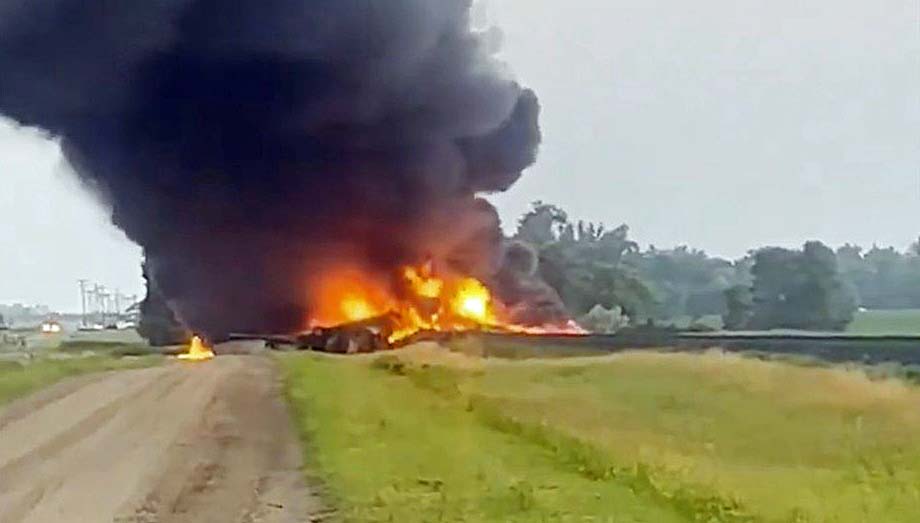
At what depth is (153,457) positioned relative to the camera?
17000mm

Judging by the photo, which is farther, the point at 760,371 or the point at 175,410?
the point at 760,371

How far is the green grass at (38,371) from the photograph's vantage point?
31.8 m

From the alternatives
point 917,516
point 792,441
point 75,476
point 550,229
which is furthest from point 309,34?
point 550,229

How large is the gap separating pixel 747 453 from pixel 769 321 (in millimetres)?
59287

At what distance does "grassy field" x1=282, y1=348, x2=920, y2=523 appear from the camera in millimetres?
12594

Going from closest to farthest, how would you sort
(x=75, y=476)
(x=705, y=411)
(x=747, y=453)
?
(x=75, y=476)
(x=747, y=453)
(x=705, y=411)

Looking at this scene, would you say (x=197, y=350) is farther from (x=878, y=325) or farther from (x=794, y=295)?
(x=878, y=325)

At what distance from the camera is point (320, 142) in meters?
55.5

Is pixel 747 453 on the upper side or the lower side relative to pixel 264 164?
lower

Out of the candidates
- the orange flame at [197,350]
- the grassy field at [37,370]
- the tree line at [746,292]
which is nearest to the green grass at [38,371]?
the grassy field at [37,370]

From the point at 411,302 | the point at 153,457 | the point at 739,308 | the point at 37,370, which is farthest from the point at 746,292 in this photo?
the point at 153,457

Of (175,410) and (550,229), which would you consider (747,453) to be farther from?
(550,229)

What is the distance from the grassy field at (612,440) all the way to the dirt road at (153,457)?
0.65m

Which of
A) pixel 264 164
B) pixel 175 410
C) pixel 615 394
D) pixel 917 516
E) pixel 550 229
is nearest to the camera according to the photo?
pixel 917 516
